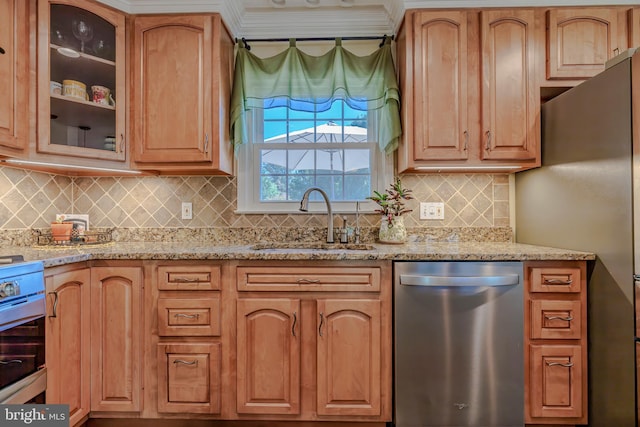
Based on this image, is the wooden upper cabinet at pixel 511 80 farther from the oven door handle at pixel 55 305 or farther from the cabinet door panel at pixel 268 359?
the oven door handle at pixel 55 305

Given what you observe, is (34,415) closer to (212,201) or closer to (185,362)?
(185,362)

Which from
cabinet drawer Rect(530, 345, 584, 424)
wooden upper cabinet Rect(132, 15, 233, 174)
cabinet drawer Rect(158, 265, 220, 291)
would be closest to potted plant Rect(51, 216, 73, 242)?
wooden upper cabinet Rect(132, 15, 233, 174)

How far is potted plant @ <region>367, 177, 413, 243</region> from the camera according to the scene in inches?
84.4

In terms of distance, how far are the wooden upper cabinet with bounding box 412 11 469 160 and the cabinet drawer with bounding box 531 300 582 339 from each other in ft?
2.94

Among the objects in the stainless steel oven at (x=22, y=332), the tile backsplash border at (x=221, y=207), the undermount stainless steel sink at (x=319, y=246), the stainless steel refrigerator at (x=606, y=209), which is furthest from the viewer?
the tile backsplash border at (x=221, y=207)

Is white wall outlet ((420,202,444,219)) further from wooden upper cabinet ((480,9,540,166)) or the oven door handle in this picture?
the oven door handle

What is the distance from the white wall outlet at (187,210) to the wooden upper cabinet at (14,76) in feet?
2.91

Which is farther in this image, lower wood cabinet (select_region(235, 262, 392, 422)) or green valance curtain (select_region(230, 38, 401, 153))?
green valance curtain (select_region(230, 38, 401, 153))

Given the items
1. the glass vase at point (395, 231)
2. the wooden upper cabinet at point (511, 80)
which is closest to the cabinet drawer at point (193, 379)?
the glass vase at point (395, 231)

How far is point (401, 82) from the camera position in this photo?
2.16 metres

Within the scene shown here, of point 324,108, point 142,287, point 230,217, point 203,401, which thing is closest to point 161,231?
point 230,217

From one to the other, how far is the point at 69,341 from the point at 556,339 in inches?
92.2

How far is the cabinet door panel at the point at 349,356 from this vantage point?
1.68 meters

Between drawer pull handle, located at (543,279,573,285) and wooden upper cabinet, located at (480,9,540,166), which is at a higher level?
wooden upper cabinet, located at (480,9,540,166)
